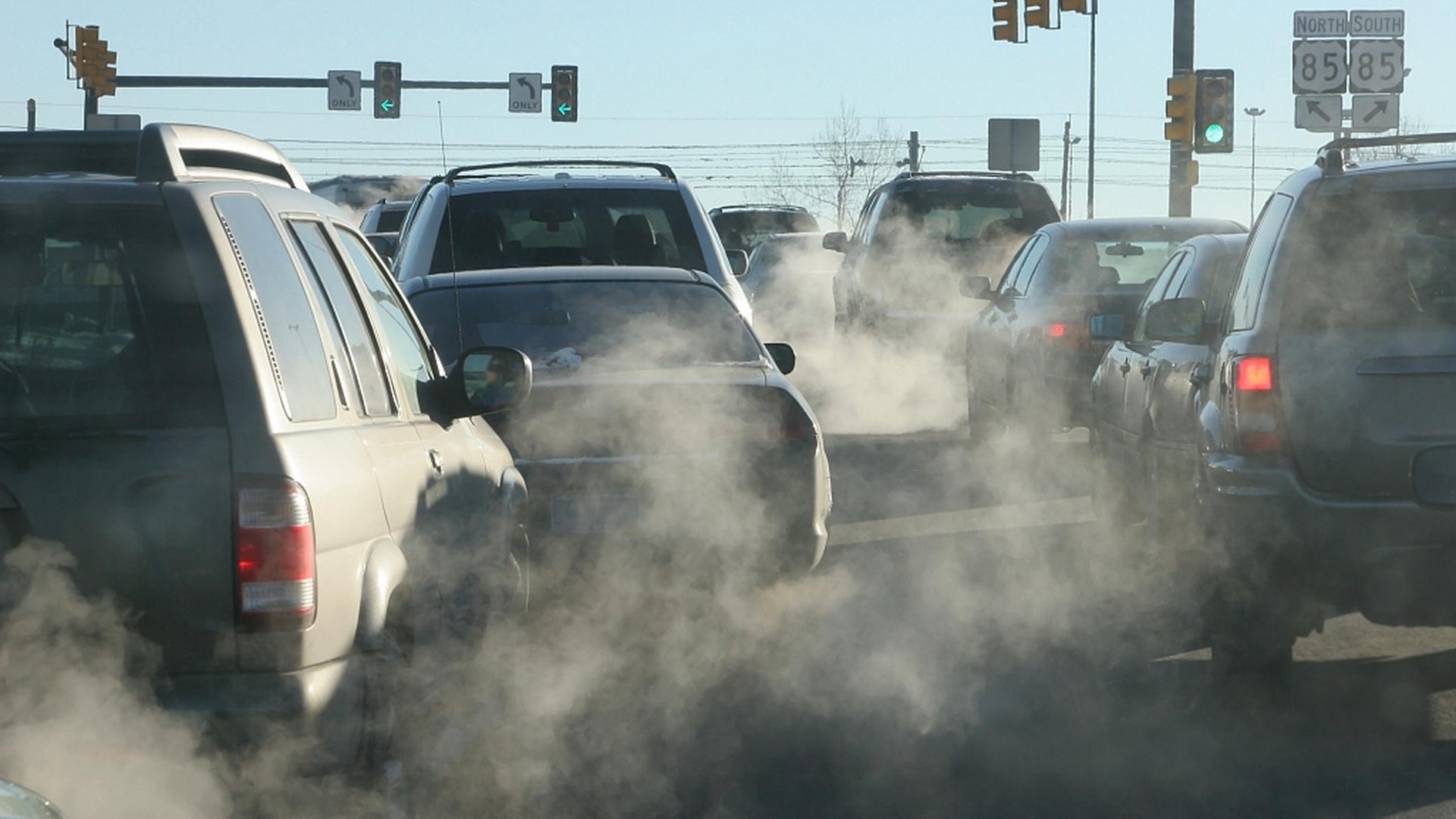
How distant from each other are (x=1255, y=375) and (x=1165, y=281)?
13.0 feet

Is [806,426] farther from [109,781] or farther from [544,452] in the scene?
[109,781]

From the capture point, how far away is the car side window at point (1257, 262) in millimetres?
6434

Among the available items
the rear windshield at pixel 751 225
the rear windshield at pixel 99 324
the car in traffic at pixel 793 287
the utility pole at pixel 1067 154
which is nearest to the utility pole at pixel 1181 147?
the car in traffic at pixel 793 287

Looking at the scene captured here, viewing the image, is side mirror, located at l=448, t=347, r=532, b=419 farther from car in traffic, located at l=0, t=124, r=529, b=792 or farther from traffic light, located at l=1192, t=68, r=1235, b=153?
traffic light, located at l=1192, t=68, r=1235, b=153

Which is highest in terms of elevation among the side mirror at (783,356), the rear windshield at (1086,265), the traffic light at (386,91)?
the traffic light at (386,91)

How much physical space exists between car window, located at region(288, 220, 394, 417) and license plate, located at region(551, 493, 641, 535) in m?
2.40

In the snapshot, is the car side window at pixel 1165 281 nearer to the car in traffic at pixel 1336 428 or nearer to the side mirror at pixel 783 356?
the side mirror at pixel 783 356

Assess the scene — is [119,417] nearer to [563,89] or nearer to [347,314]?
[347,314]

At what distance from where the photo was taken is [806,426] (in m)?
7.48

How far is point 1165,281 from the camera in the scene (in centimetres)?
1008

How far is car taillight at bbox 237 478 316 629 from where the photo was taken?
360cm

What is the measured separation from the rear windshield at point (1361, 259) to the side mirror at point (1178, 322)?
0.96 meters

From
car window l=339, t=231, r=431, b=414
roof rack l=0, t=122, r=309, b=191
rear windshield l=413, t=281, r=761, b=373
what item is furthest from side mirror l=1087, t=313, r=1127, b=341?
roof rack l=0, t=122, r=309, b=191

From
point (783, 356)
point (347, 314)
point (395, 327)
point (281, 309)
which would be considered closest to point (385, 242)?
point (783, 356)
